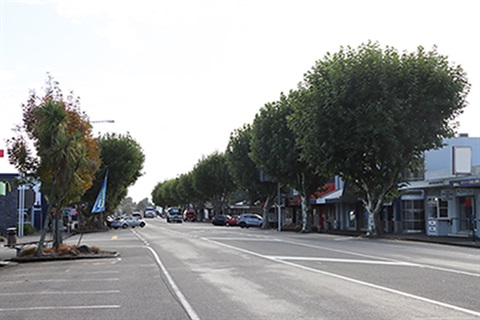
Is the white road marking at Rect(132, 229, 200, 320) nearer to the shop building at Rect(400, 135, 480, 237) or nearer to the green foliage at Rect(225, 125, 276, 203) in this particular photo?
the shop building at Rect(400, 135, 480, 237)

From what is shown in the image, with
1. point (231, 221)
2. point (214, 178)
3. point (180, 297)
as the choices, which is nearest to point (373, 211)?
point (180, 297)

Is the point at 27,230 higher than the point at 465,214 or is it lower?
lower

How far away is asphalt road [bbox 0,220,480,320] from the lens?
9562mm

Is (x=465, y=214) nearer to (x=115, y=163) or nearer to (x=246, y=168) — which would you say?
(x=246, y=168)

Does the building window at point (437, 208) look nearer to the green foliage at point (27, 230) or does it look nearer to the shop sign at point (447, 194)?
the shop sign at point (447, 194)

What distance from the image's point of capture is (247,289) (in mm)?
12086

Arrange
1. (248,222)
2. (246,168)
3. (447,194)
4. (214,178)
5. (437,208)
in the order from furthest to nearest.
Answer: (214,178)
(248,222)
(246,168)
(437,208)
(447,194)

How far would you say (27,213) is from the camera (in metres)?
59.1

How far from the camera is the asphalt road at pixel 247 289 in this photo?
31.4 feet

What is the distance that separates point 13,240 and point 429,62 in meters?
26.3

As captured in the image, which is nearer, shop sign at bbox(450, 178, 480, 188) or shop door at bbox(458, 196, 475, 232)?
shop sign at bbox(450, 178, 480, 188)

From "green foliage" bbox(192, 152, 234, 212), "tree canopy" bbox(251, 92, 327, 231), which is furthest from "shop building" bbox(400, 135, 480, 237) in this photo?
"green foliage" bbox(192, 152, 234, 212)

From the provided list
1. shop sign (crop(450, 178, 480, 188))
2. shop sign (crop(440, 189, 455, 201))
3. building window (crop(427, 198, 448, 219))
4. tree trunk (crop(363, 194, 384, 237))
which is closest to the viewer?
shop sign (crop(450, 178, 480, 188))

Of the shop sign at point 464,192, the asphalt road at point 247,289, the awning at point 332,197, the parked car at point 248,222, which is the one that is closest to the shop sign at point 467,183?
the shop sign at point 464,192
